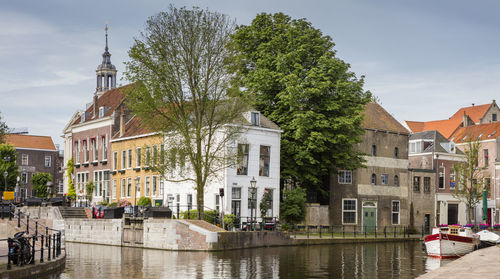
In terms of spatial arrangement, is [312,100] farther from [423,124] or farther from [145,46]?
[423,124]

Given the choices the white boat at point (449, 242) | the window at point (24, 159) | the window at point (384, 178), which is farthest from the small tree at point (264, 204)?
the window at point (24, 159)

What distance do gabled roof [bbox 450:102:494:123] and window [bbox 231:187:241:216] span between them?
50181mm

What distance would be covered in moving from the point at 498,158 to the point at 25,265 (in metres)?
65.7

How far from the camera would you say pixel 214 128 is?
45.2 m

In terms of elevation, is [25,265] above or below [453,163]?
below

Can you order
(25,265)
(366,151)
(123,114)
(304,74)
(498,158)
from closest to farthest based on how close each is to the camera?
(25,265) → (304,74) → (366,151) → (123,114) → (498,158)

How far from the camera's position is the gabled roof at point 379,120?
62.1m

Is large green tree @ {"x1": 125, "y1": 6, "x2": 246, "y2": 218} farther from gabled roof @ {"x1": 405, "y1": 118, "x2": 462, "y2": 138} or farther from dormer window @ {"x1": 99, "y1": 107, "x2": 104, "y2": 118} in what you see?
gabled roof @ {"x1": 405, "y1": 118, "x2": 462, "y2": 138}

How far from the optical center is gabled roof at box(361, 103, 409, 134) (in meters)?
62.1

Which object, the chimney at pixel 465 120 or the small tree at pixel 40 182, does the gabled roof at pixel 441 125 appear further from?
the small tree at pixel 40 182

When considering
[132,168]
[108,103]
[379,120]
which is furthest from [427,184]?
[108,103]

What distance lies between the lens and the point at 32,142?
4350 inches

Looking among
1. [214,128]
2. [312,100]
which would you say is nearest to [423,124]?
[312,100]

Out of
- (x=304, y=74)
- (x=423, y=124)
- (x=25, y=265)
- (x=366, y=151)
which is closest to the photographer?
(x=25, y=265)
